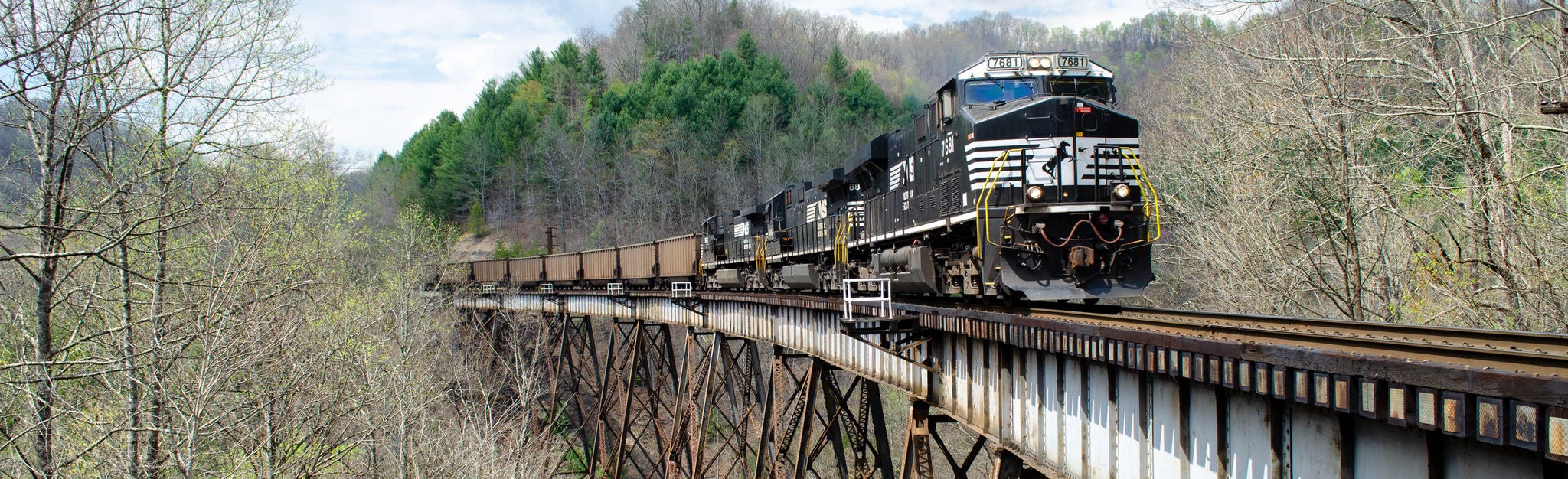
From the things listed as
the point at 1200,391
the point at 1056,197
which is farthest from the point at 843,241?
the point at 1200,391

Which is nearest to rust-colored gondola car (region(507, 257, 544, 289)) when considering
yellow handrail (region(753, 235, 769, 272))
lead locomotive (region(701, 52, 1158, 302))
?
yellow handrail (region(753, 235, 769, 272))

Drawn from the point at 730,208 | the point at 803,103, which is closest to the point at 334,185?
the point at 730,208

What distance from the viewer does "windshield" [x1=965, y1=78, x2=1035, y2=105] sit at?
34.8 ft

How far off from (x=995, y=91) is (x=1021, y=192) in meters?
1.59

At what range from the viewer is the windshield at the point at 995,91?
417 inches

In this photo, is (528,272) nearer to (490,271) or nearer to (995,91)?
(490,271)

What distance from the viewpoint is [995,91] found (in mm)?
10641

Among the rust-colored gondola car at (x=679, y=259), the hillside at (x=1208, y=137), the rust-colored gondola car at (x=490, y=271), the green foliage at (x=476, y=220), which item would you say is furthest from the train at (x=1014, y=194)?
the green foliage at (x=476, y=220)

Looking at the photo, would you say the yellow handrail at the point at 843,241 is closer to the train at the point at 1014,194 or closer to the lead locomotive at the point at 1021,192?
the train at the point at 1014,194

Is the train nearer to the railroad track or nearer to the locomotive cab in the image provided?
the locomotive cab

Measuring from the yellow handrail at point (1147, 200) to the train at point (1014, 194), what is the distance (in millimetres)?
16

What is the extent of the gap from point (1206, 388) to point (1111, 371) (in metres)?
1.01

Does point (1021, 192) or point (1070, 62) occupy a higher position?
point (1070, 62)

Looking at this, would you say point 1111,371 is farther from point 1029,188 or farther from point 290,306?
point 290,306
